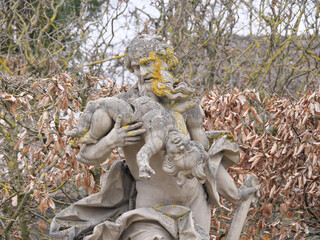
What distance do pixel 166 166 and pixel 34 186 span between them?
9.58 feet

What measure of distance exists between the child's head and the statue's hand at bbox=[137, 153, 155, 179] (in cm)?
16

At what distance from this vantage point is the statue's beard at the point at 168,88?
4.29m

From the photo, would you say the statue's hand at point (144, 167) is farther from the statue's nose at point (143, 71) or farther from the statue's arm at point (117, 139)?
the statue's nose at point (143, 71)

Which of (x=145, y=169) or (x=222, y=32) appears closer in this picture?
(x=145, y=169)

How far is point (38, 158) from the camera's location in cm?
680

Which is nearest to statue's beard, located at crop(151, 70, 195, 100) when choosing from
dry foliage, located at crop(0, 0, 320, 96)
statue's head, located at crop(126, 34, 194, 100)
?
statue's head, located at crop(126, 34, 194, 100)

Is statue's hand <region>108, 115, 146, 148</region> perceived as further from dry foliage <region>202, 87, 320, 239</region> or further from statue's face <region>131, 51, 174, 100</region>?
dry foliage <region>202, 87, 320, 239</region>

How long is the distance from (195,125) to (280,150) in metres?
2.32

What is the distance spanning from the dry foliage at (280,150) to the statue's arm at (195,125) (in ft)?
6.45


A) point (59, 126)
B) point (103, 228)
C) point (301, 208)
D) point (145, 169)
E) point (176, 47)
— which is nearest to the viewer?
point (145, 169)

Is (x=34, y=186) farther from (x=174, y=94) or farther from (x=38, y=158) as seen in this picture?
(x=174, y=94)

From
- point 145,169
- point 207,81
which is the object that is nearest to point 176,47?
point 207,81

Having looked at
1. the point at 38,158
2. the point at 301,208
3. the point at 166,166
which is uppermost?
the point at 166,166

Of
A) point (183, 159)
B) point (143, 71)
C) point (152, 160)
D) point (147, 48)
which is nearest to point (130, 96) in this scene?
point (143, 71)
